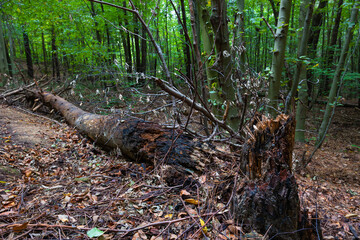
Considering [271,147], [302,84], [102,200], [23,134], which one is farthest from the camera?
[302,84]

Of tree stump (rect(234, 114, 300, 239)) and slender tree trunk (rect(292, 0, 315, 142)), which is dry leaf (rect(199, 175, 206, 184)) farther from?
slender tree trunk (rect(292, 0, 315, 142))

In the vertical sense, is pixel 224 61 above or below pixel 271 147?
above

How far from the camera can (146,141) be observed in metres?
3.04

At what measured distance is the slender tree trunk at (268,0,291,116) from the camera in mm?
3350

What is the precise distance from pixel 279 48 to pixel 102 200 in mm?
3600

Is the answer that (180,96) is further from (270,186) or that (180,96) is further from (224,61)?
(224,61)

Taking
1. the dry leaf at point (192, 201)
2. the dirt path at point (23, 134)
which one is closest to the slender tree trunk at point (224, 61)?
the dry leaf at point (192, 201)

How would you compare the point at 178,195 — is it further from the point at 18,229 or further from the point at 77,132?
the point at 77,132

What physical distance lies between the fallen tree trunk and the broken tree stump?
0.90 meters

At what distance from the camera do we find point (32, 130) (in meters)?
4.38

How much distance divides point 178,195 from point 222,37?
2.51 meters

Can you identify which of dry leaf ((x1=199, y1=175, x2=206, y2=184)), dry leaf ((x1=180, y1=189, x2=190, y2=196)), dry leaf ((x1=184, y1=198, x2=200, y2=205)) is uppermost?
dry leaf ((x1=199, y1=175, x2=206, y2=184))

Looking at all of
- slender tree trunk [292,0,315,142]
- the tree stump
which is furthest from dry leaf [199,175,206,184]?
slender tree trunk [292,0,315,142]

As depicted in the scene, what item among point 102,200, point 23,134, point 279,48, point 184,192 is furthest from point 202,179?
point 23,134
